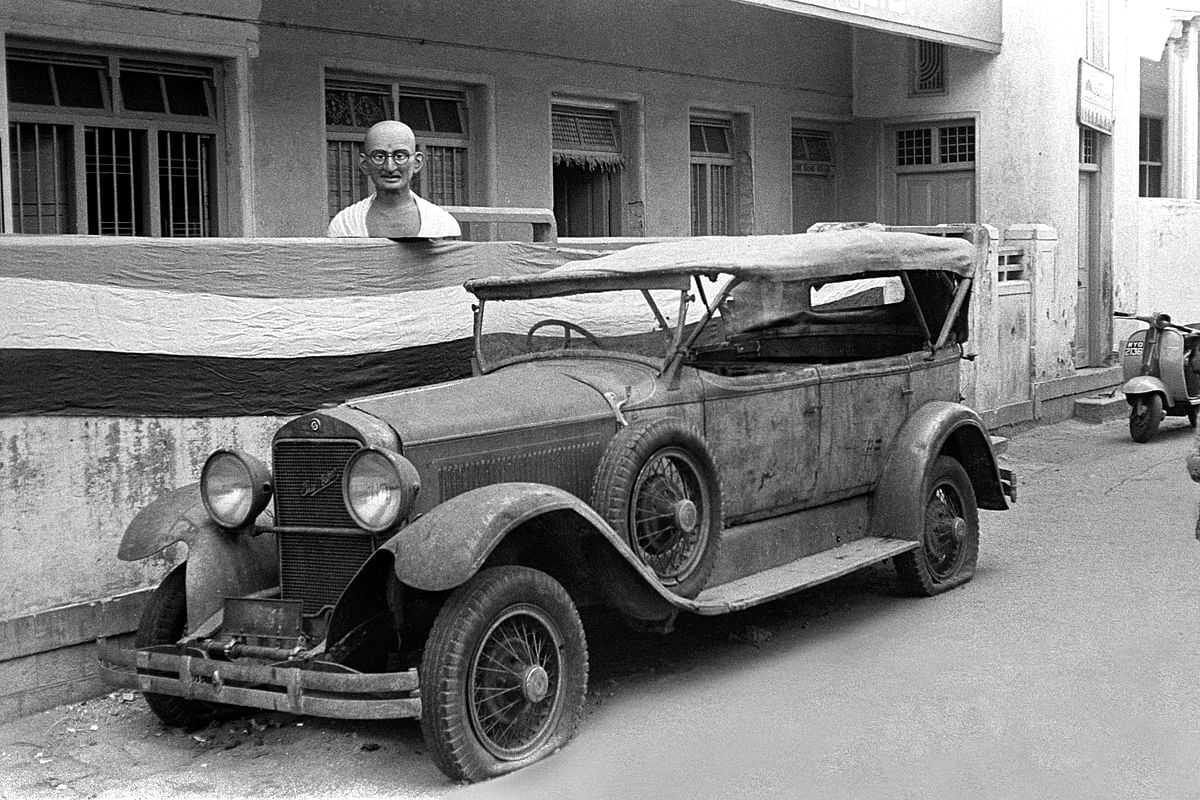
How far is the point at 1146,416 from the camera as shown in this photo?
42.2ft

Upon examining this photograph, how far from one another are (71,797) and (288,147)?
596 cm

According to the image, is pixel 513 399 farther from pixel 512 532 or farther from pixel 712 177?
pixel 712 177

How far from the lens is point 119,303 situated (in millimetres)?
6176

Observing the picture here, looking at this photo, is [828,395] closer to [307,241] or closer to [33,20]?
[307,241]

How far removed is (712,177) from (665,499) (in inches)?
349

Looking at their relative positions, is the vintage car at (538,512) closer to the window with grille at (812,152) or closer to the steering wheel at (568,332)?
the steering wheel at (568,332)

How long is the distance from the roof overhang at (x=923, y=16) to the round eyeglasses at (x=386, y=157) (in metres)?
3.73

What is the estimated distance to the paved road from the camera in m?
4.86

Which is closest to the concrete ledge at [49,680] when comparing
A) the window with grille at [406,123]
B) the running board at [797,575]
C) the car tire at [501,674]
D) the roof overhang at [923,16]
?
the car tire at [501,674]

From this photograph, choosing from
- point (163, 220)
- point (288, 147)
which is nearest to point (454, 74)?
point (288, 147)

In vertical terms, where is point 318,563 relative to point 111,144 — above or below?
below

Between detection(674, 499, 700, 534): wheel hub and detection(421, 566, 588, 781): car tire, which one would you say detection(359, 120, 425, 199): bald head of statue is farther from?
detection(421, 566, 588, 781): car tire

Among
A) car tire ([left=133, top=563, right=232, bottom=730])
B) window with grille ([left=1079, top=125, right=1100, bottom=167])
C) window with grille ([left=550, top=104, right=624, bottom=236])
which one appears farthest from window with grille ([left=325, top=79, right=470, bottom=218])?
window with grille ([left=1079, top=125, right=1100, bottom=167])

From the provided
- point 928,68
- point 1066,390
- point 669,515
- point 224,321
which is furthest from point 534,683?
point 928,68
